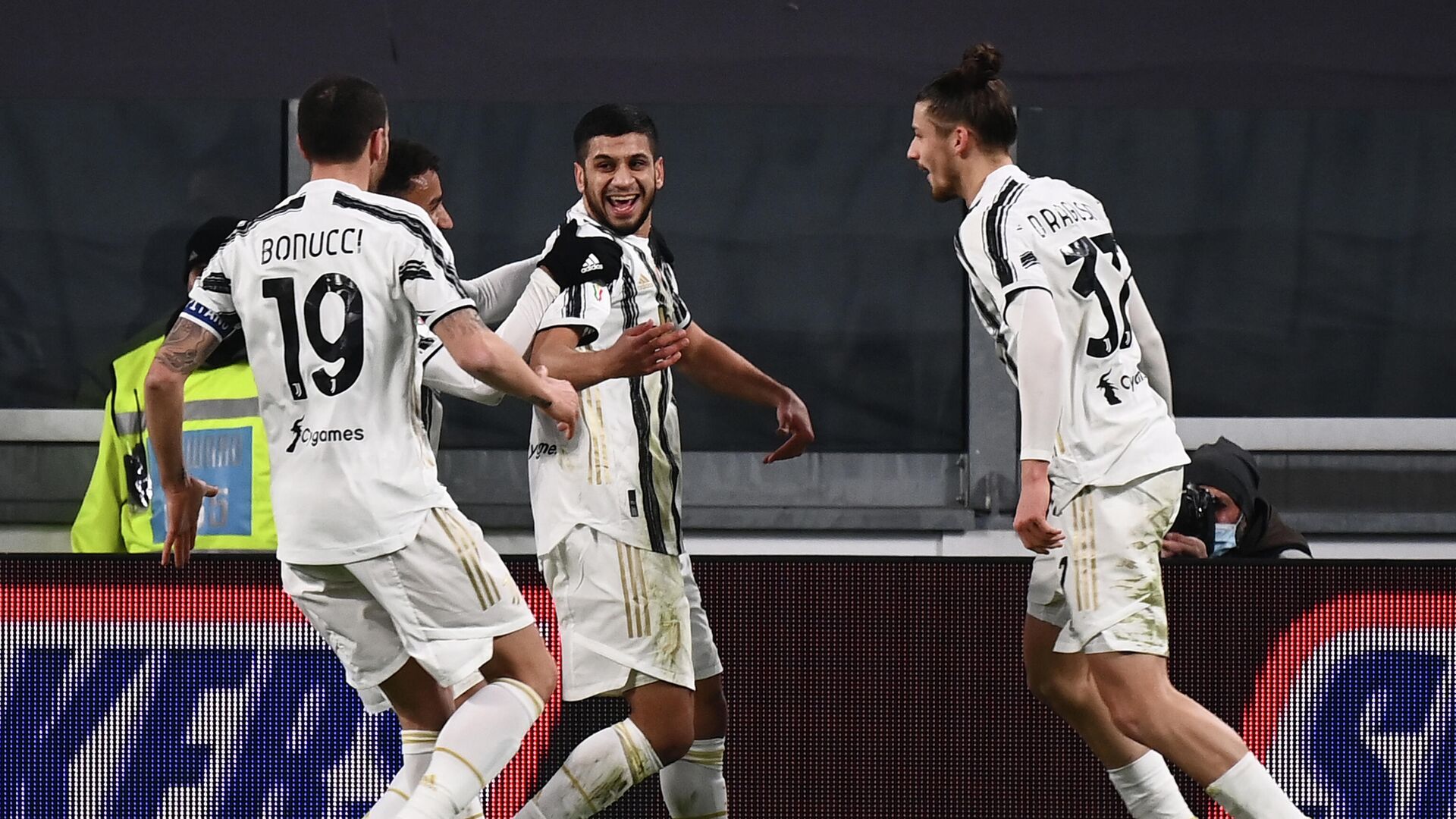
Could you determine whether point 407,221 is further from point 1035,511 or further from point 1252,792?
point 1252,792

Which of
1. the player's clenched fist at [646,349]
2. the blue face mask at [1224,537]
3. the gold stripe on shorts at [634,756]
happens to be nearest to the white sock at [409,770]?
the gold stripe on shorts at [634,756]

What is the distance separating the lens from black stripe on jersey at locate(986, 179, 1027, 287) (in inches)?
141

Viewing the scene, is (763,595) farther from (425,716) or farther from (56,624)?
(56,624)

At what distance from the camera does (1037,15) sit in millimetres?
5219

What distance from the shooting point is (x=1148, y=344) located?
381cm

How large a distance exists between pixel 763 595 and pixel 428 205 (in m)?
1.32

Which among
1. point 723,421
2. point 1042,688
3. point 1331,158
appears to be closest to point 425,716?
point 1042,688

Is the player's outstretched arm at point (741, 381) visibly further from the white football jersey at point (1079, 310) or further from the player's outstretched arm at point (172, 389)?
the player's outstretched arm at point (172, 389)

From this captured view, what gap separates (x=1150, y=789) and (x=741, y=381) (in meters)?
1.39

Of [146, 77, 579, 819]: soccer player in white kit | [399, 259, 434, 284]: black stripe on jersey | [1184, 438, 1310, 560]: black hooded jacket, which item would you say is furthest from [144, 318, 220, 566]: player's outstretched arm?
[1184, 438, 1310, 560]: black hooded jacket

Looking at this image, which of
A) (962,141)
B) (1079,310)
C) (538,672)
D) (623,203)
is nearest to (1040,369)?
(1079,310)

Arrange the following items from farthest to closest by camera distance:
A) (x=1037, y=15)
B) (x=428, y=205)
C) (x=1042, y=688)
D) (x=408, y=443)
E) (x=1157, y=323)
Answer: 1. (x=1157, y=323)
2. (x=1037, y=15)
3. (x=428, y=205)
4. (x=1042, y=688)
5. (x=408, y=443)

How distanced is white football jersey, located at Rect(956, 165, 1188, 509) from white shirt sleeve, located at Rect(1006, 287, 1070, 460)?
0.20ft

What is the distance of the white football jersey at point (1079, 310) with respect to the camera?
3.60 m
